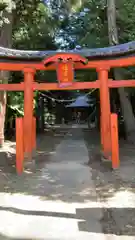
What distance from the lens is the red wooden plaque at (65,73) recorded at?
32.5ft

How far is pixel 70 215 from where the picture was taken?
5625 mm

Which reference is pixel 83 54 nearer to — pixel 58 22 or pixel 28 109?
pixel 28 109

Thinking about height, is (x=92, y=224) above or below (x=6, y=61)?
below

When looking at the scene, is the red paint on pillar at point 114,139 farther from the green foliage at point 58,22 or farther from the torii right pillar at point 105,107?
the green foliage at point 58,22

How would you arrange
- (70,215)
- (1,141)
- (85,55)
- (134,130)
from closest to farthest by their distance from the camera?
1. (70,215)
2. (85,55)
3. (1,141)
4. (134,130)

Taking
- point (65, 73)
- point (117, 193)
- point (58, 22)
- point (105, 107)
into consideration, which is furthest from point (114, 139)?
point (58, 22)

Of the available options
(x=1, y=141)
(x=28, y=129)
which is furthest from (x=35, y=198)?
(x=1, y=141)

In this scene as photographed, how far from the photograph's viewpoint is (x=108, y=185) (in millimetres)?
7676

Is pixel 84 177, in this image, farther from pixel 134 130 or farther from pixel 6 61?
pixel 134 130

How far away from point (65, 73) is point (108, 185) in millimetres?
3968

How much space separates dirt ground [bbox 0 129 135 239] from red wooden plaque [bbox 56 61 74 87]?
2733 millimetres

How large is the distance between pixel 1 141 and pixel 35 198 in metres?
7.71

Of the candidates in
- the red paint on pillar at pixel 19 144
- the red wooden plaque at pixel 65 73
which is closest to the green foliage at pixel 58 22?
the red wooden plaque at pixel 65 73

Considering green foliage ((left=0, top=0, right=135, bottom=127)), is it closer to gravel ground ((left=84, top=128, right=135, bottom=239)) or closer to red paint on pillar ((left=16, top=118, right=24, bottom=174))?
gravel ground ((left=84, top=128, right=135, bottom=239))
